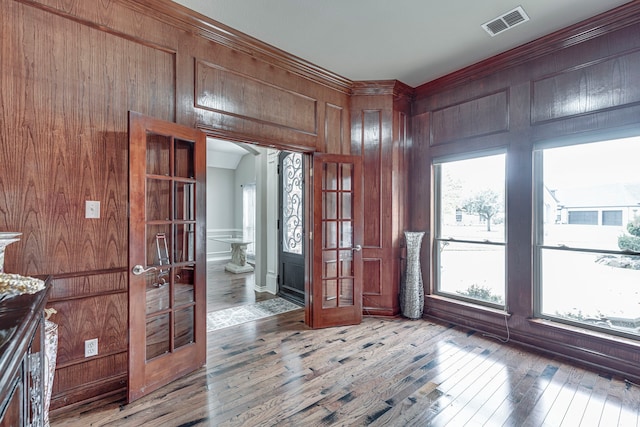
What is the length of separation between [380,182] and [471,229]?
1.24 metres

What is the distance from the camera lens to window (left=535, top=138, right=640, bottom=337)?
2.53 m

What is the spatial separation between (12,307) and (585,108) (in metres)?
4.12

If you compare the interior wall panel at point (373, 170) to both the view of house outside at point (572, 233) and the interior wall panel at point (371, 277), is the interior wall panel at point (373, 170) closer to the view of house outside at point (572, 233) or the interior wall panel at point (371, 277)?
the interior wall panel at point (371, 277)

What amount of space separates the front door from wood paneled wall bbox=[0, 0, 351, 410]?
194 cm

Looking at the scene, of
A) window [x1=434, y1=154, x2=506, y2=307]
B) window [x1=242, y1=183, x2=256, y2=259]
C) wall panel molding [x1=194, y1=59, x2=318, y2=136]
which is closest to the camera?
wall panel molding [x1=194, y1=59, x2=318, y2=136]

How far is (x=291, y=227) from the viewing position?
465 cm

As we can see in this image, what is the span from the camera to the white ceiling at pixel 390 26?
2.39 metres

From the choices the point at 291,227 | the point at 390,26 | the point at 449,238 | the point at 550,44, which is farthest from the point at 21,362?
the point at 550,44

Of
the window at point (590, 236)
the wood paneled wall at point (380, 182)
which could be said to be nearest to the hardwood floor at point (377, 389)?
the window at point (590, 236)

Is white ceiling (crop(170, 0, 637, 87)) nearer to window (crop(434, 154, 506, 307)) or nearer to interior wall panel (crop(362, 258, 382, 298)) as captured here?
window (crop(434, 154, 506, 307))

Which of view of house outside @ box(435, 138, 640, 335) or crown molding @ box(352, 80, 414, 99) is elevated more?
crown molding @ box(352, 80, 414, 99)

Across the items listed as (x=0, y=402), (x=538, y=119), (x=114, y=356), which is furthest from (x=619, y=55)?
(x=114, y=356)

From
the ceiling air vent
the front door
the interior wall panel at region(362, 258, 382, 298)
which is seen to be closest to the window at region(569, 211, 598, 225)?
the ceiling air vent

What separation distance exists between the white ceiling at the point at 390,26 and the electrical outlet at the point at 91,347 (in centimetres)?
269
